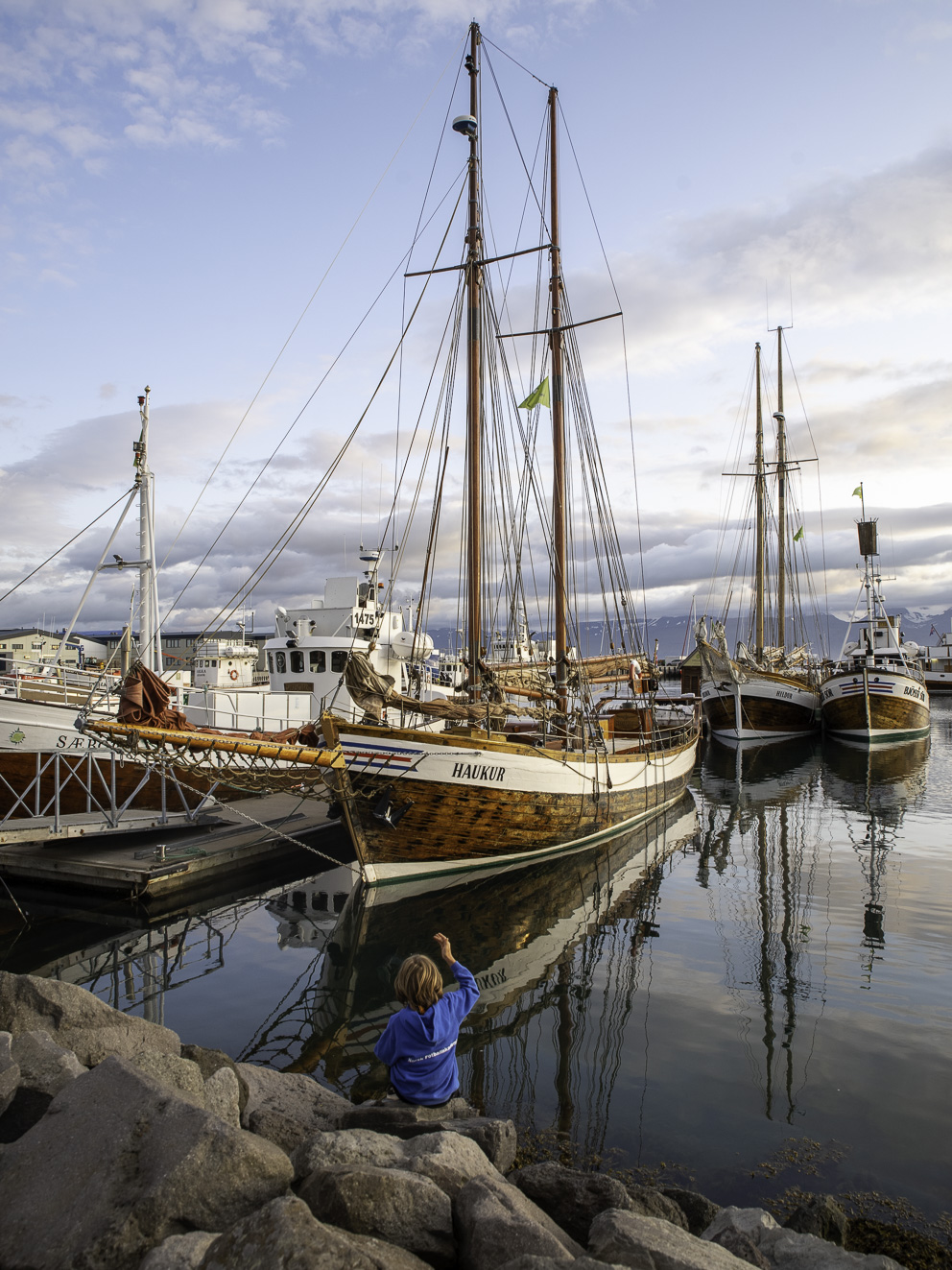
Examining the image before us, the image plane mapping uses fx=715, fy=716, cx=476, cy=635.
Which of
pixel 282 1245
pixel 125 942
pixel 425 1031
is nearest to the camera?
pixel 282 1245

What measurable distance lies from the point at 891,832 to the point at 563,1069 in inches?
607

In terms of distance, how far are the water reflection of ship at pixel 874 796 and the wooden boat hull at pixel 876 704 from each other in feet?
2.45

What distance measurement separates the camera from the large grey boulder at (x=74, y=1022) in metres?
6.70

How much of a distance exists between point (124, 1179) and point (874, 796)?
2591 cm

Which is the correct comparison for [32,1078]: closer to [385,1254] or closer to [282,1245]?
[282,1245]

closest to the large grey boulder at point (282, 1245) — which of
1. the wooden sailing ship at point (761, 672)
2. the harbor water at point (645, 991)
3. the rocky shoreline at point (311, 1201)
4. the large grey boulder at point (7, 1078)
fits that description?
the rocky shoreline at point (311, 1201)

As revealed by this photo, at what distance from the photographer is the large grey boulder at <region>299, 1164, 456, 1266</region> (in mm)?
4094

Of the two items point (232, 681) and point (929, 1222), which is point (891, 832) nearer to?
point (929, 1222)

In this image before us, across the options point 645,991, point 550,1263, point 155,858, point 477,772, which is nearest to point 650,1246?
point 550,1263

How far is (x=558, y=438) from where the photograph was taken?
22.2m

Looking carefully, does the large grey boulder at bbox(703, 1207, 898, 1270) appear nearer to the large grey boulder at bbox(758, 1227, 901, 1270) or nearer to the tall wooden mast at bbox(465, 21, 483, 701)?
the large grey boulder at bbox(758, 1227, 901, 1270)

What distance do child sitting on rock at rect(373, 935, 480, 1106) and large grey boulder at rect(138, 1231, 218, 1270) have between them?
64.7 inches

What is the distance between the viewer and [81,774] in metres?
17.9

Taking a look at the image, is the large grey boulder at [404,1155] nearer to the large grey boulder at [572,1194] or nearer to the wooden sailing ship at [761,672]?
the large grey boulder at [572,1194]
